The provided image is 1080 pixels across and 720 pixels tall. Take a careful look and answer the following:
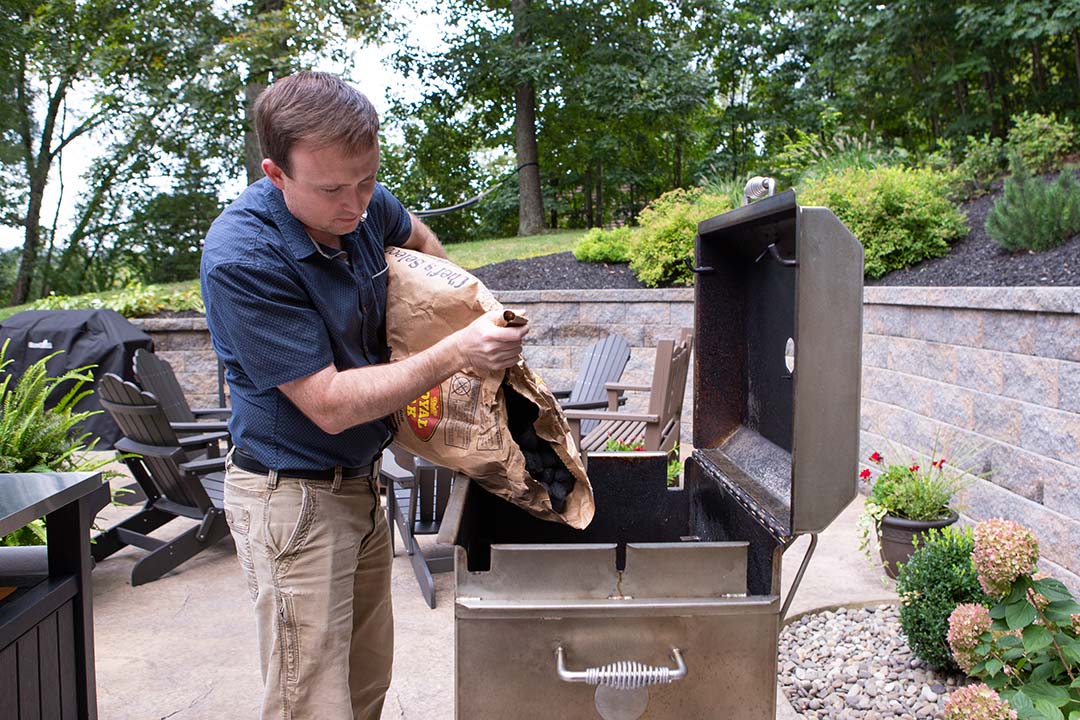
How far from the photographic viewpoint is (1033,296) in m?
3.69

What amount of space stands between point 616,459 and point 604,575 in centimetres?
69

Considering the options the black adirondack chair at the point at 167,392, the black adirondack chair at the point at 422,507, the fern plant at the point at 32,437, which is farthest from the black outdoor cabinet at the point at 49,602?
the black adirondack chair at the point at 167,392

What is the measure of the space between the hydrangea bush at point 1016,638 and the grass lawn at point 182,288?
22.4 feet

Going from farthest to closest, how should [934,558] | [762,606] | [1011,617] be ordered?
[934,558]
[1011,617]
[762,606]

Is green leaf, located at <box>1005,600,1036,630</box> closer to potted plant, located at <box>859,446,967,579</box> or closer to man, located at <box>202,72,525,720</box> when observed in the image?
man, located at <box>202,72,525,720</box>

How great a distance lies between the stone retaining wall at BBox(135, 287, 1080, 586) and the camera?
11.3 ft

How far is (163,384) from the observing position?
217 inches

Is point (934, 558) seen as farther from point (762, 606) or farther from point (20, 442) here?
point (20, 442)

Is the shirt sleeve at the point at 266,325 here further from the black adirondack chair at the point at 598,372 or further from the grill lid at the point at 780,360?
the black adirondack chair at the point at 598,372

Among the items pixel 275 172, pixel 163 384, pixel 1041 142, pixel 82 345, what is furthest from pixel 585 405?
pixel 1041 142

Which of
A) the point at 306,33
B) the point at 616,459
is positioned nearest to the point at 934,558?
the point at 616,459

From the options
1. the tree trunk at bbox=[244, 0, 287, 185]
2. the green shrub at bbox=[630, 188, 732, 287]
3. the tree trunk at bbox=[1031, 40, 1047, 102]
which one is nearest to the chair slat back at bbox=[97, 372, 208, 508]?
the green shrub at bbox=[630, 188, 732, 287]


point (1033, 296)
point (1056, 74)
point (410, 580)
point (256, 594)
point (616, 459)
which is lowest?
point (410, 580)

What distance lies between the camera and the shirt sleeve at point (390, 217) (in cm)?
201
